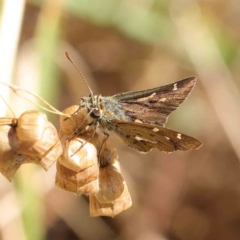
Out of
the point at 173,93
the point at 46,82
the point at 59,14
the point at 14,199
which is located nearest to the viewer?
the point at 173,93

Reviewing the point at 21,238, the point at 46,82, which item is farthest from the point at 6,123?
the point at 21,238

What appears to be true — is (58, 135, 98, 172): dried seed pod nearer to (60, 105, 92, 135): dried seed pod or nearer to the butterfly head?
(60, 105, 92, 135): dried seed pod

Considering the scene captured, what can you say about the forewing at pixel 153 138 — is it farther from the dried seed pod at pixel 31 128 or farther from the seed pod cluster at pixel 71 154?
the dried seed pod at pixel 31 128

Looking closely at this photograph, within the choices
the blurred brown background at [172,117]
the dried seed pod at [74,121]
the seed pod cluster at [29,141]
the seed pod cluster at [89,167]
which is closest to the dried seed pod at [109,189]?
the seed pod cluster at [89,167]

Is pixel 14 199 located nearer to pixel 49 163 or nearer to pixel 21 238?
pixel 21 238

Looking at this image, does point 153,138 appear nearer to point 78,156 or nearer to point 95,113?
point 95,113

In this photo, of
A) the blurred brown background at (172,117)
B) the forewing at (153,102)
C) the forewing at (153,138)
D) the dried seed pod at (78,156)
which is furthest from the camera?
the blurred brown background at (172,117)
